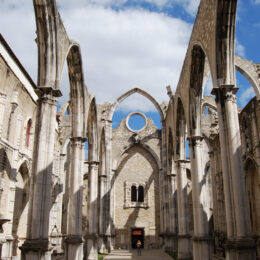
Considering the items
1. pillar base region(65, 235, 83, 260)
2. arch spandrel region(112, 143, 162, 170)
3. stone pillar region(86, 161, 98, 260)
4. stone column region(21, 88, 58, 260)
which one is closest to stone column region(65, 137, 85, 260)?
pillar base region(65, 235, 83, 260)

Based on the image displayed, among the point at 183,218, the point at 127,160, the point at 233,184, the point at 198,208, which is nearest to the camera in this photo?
the point at 233,184

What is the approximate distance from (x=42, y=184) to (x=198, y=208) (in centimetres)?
674

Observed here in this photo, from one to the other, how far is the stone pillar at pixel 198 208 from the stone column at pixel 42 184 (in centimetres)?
636

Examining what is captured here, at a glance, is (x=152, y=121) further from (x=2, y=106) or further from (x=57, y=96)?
(x=57, y=96)

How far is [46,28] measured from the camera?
9.58 meters

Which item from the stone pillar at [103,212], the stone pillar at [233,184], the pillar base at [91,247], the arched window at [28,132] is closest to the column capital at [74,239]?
the pillar base at [91,247]

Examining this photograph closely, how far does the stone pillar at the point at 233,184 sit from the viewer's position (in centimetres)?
805

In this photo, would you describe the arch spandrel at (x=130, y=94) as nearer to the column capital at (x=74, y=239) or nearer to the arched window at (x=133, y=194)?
the arched window at (x=133, y=194)

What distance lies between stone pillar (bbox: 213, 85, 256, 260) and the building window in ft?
52.4

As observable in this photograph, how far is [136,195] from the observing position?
2447cm

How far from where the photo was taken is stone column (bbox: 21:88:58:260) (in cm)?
812

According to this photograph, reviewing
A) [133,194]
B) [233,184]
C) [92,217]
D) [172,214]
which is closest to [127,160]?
[133,194]

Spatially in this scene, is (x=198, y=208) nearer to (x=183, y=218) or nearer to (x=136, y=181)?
(x=183, y=218)

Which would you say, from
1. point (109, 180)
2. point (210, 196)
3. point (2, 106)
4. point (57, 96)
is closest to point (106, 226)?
point (109, 180)
